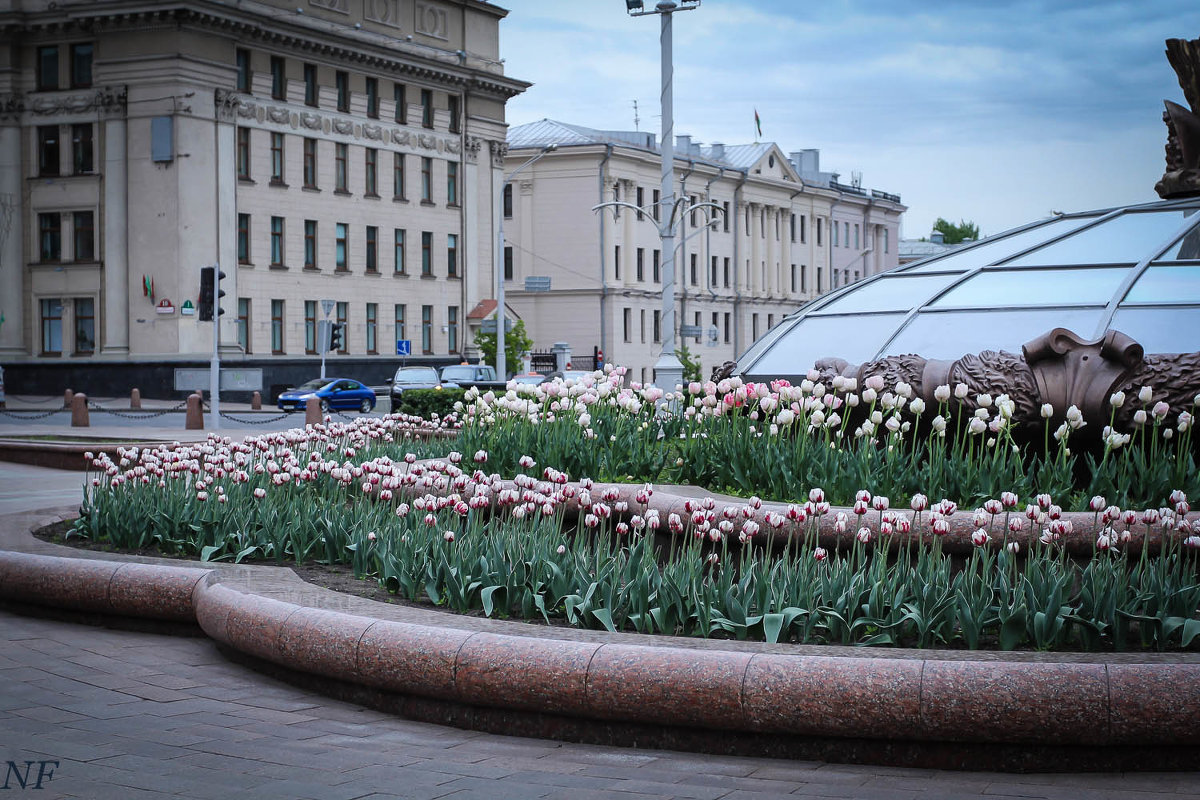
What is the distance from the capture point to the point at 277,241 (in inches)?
2003

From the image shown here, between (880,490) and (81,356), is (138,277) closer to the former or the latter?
(81,356)

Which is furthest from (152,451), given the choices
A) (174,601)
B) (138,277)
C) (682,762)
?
(138,277)

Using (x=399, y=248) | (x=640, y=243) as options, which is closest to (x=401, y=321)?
(x=399, y=248)

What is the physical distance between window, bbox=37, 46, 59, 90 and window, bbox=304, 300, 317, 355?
1206cm

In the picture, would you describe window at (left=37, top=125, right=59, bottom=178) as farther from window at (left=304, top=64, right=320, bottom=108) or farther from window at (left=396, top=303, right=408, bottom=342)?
window at (left=396, top=303, right=408, bottom=342)

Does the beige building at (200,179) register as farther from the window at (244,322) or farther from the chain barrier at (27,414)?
the chain barrier at (27,414)

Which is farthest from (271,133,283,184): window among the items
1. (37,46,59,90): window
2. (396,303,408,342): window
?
(396,303,408,342): window

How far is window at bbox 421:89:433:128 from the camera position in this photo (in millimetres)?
56125

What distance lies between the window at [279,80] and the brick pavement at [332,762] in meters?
46.6

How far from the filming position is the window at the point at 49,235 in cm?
4825

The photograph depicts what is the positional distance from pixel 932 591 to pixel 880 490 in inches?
93.1

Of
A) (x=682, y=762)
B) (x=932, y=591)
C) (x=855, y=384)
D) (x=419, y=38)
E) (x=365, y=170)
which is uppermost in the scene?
(x=419, y=38)

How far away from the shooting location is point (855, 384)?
8719mm

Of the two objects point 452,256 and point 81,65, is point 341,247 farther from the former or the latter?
point 81,65
